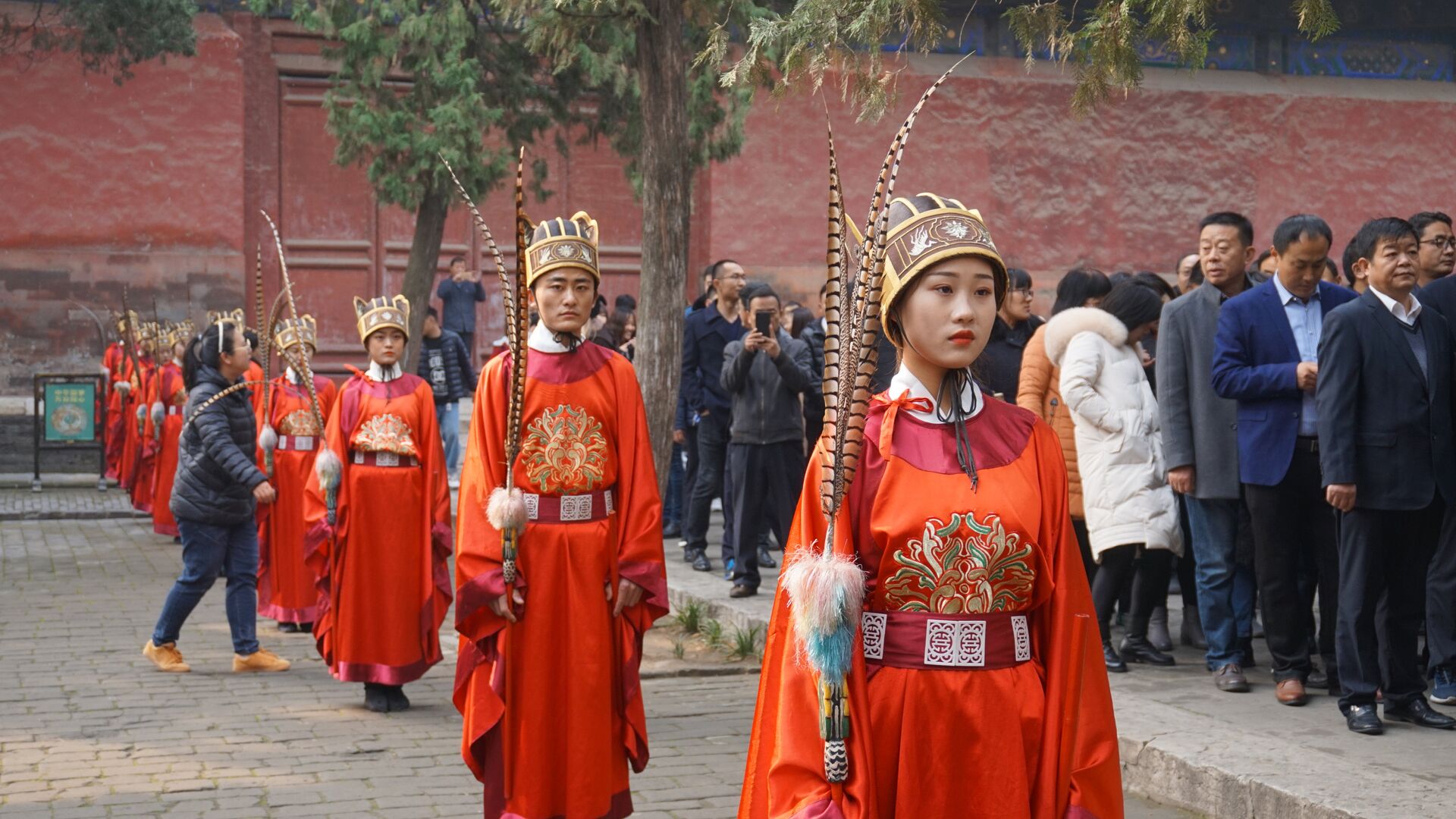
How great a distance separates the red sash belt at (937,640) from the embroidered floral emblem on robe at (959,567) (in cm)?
2

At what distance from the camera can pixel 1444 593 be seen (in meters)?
6.70

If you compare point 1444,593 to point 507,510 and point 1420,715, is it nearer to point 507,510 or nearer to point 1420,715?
point 1420,715

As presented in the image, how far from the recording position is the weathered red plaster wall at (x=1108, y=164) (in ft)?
71.6

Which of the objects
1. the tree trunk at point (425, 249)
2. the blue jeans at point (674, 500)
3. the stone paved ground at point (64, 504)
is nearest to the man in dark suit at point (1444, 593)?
the blue jeans at point (674, 500)

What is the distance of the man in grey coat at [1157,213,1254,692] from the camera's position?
7062mm

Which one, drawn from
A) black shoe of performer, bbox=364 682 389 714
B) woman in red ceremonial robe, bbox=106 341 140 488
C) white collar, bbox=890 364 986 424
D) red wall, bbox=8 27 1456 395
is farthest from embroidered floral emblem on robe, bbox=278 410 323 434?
red wall, bbox=8 27 1456 395

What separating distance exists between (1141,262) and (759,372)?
1493 centimetres

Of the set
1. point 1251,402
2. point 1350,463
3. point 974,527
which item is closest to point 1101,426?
point 1251,402

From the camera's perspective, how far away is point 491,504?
522 centimetres

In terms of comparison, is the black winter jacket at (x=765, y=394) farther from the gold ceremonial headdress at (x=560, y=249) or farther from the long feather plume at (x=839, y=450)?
the long feather plume at (x=839, y=450)

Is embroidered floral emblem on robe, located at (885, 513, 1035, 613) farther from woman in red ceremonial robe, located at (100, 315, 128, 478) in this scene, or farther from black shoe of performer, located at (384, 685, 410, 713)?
woman in red ceremonial robe, located at (100, 315, 128, 478)

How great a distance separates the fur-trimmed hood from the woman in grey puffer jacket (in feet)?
13.0

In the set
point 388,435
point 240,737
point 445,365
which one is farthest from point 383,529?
point 445,365

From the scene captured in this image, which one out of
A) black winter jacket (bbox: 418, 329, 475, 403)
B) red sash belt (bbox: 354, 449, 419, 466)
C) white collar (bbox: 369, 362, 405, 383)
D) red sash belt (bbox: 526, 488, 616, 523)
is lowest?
red sash belt (bbox: 526, 488, 616, 523)
